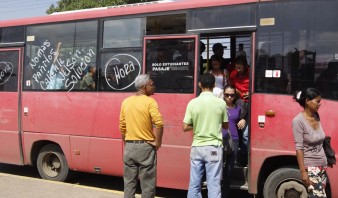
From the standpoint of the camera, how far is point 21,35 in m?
8.10

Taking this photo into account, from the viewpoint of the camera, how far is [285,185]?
→ 568cm

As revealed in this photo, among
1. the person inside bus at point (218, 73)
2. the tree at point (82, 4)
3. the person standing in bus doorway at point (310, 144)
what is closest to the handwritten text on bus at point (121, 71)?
the person inside bus at point (218, 73)

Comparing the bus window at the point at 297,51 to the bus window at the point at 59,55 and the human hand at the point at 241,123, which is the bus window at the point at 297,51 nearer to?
the human hand at the point at 241,123

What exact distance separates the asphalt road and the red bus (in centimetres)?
35

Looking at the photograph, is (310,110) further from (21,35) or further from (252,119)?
(21,35)

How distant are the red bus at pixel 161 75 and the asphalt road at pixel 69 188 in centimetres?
35

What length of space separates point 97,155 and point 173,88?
6.18 ft

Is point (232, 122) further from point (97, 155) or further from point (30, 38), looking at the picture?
point (30, 38)

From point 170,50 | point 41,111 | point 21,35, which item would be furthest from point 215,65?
point 21,35

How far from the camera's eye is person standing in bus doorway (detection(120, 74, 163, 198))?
201 inches

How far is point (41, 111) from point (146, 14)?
2.75 metres

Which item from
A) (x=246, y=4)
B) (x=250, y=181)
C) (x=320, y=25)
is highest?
(x=246, y=4)

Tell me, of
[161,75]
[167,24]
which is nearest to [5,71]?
[161,75]

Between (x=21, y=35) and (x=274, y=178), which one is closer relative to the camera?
(x=274, y=178)
